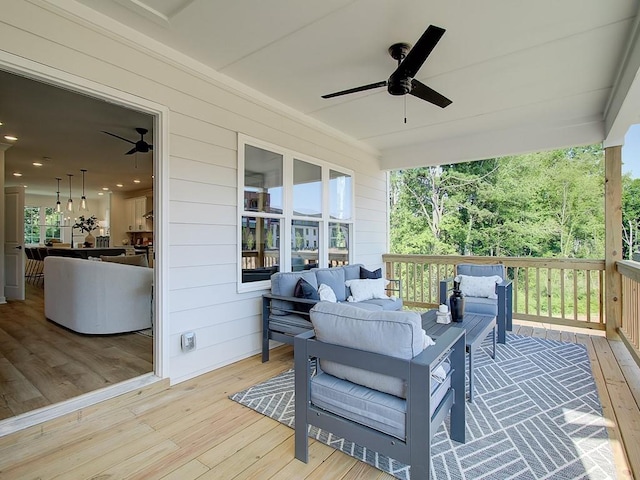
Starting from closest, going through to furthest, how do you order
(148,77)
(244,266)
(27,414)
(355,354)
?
1. (355,354)
2. (27,414)
3. (148,77)
4. (244,266)

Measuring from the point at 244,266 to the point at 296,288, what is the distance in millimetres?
655

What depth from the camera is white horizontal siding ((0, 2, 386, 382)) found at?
2270 mm

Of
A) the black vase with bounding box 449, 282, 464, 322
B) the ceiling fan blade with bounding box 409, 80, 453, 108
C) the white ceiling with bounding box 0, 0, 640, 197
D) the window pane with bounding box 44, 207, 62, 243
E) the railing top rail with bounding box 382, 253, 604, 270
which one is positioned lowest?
the black vase with bounding box 449, 282, 464, 322

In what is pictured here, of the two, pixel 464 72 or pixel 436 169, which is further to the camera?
pixel 436 169

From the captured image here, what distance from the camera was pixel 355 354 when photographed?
1699mm

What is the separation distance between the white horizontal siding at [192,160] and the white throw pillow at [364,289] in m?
1.16

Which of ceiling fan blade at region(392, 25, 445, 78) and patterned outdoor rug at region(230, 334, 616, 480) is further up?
ceiling fan blade at region(392, 25, 445, 78)

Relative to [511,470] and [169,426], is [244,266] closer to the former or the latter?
[169,426]

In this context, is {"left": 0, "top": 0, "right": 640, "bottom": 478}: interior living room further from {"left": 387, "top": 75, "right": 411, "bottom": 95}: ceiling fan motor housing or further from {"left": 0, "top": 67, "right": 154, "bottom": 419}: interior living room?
{"left": 0, "top": 67, "right": 154, "bottom": 419}: interior living room

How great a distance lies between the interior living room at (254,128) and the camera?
207 cm

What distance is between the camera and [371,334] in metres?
1.64

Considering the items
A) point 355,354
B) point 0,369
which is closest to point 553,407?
point 355,354

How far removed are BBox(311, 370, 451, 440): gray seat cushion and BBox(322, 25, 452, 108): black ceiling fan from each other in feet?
6.86

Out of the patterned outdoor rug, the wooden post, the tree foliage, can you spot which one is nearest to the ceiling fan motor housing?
the patterned outdoor rug
